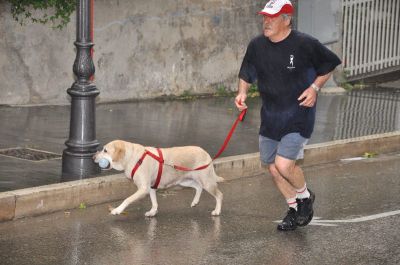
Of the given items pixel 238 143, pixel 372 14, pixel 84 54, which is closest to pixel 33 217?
pixel 84 54

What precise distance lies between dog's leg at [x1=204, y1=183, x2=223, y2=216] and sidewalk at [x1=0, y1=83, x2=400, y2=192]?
1648 millimetres

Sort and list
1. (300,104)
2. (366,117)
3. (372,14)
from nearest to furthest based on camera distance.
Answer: (300,104) → (366,117) → (372,14)

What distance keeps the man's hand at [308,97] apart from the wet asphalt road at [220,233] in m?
1.16

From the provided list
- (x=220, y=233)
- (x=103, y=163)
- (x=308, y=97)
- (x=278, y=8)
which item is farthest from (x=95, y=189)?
(x=278, y=8)

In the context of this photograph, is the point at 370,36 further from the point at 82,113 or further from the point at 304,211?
the point at 304,211

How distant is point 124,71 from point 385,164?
5235mm

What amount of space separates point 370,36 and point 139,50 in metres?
5.48

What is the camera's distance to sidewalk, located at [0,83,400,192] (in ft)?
36.1

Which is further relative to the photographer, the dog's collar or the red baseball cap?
the dog's collar

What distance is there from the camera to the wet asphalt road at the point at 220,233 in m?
7.80

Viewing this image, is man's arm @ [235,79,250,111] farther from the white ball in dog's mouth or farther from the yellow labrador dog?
the white ball in dog's mouth

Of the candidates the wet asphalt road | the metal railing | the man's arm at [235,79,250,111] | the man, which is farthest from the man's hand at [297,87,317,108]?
the metal railing

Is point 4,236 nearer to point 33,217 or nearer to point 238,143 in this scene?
point 33,217

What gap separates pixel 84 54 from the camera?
10531 millimetres
